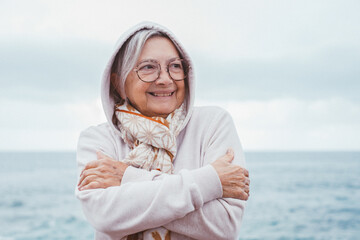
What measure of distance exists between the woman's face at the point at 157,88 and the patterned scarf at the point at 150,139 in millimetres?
52

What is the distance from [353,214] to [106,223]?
1837 centimetres

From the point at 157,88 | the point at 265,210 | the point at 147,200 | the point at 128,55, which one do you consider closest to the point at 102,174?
the point at 147,200

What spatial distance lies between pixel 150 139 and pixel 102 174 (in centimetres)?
29

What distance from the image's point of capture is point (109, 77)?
219 cm

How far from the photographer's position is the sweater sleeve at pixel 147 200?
172cm

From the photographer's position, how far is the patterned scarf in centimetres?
199

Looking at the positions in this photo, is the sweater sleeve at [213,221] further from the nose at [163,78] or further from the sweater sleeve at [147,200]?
the nose at [163,78]

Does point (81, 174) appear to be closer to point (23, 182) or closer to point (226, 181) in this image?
point (226, 181)

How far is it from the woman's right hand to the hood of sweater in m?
0.36

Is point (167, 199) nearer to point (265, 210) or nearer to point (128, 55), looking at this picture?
point (128, 55)

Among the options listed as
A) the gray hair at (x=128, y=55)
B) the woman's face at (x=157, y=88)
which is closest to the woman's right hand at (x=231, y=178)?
the woman's face at (x=157, y=88)

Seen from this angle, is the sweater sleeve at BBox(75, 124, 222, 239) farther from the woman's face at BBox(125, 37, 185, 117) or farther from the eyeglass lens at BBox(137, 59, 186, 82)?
the eyeglass lens at BBox(137, 59, 186, 82)

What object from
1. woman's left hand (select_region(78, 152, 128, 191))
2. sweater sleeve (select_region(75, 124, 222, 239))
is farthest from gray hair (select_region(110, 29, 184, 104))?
sweater sleeve (select_region(75, 124, 222, 239))

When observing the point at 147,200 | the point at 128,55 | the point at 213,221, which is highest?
the point at 128,55
